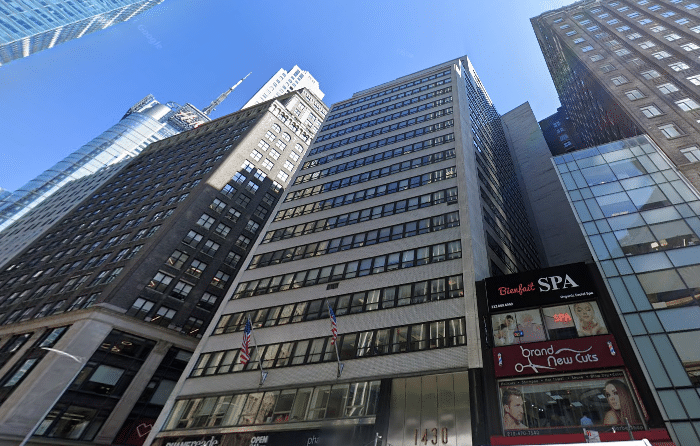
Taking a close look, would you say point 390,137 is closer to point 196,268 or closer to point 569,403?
point 196,268

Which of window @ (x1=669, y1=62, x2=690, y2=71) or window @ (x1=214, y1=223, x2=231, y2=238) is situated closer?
window @ (x1=669, y1=62, x2=690, y2=71)

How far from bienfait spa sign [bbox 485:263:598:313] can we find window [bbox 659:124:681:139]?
73.9ft

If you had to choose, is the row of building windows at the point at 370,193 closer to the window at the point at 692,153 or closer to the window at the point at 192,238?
the window at the point at 192,238

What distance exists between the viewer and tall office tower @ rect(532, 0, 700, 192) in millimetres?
38344

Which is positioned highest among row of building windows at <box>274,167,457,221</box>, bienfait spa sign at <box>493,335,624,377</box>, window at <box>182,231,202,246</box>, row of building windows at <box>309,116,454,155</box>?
row of building windows at <box>309,116,454,155</box>

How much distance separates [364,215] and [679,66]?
141ft

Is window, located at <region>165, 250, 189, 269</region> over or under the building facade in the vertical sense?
under

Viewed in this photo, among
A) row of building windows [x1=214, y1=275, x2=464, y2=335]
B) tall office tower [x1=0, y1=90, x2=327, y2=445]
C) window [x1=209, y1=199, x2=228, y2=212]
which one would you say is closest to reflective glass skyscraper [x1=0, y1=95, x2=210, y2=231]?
tall office tower [x1=0, y1=90, x2=327, y2=445]

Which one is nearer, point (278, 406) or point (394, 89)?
point (278, 406)

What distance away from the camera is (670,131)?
37406 mm

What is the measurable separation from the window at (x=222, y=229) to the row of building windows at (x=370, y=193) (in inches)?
527

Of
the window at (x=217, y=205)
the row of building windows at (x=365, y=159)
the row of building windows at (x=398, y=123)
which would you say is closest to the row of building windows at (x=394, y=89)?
the row of building windows at (x=398, y=123)

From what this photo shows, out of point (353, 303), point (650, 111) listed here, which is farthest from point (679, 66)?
point (353, 303)

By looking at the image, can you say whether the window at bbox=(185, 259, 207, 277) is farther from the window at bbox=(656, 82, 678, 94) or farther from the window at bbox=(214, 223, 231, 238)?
the window at bbox=(656, 82, 678, 94)
